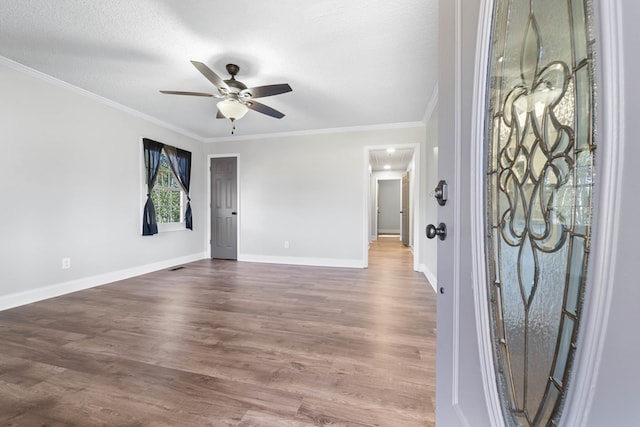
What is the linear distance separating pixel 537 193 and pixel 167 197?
4972mm

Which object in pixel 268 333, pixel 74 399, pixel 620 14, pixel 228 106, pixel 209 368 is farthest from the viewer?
pixel 228 106

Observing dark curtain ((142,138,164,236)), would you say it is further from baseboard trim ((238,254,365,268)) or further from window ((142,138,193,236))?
baseboard trim ((238,254,365,268))

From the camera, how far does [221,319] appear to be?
7.67 ft

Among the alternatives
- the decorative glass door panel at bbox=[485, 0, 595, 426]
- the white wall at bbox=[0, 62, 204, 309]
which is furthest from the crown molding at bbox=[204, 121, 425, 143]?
the decorative glass door panel at bbox=[485, 0, 595, 426]

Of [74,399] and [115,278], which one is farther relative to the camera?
[115,278]

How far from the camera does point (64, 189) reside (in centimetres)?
302

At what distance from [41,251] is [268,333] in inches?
106

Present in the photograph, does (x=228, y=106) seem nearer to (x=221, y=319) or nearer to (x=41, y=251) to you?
(x=221, y=319)

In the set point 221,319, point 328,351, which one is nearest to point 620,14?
point 328,351

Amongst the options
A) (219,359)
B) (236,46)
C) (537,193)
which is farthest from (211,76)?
(537,193)

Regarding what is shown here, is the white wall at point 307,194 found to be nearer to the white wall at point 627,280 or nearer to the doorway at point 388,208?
the white wall at point 627,280

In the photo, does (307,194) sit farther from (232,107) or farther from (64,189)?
(64,189)

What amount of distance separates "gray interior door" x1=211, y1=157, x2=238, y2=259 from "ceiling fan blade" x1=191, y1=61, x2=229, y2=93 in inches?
105

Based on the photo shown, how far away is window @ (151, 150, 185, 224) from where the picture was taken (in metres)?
4.25
